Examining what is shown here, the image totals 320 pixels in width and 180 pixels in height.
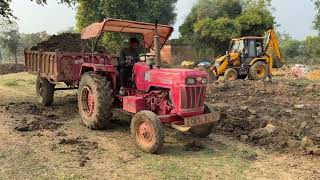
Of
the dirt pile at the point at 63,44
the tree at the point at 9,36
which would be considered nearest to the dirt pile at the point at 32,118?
the dirt pile at the point at 63,44

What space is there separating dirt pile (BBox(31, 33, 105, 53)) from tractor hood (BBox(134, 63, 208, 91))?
452 centimetres

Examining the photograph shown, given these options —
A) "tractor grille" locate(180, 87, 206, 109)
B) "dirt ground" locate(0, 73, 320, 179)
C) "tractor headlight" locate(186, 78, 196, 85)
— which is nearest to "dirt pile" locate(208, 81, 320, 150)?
"dirt ground" locate(0, 73, 320, 179)

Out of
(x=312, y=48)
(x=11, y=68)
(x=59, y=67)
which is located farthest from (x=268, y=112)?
(x=312, y=48)

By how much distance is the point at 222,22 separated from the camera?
117ft

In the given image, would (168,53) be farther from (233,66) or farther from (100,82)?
(100,82)

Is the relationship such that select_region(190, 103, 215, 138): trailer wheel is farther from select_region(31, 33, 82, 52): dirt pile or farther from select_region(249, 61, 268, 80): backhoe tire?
select_region(249, 61, 268, 80): backhoe tire

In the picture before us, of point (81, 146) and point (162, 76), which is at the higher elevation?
point (162, 76)

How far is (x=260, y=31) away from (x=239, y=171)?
31987 millimetres

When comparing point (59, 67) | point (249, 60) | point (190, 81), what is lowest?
point (190, 81)

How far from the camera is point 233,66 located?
20484 mm

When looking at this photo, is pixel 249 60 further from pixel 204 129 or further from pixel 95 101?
pixel 95 101

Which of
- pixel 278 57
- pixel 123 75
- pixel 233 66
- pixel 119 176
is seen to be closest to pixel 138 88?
pixel 123 75

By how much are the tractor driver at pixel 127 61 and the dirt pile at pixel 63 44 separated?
3.69m

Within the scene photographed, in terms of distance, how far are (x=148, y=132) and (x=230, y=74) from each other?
13.4m
